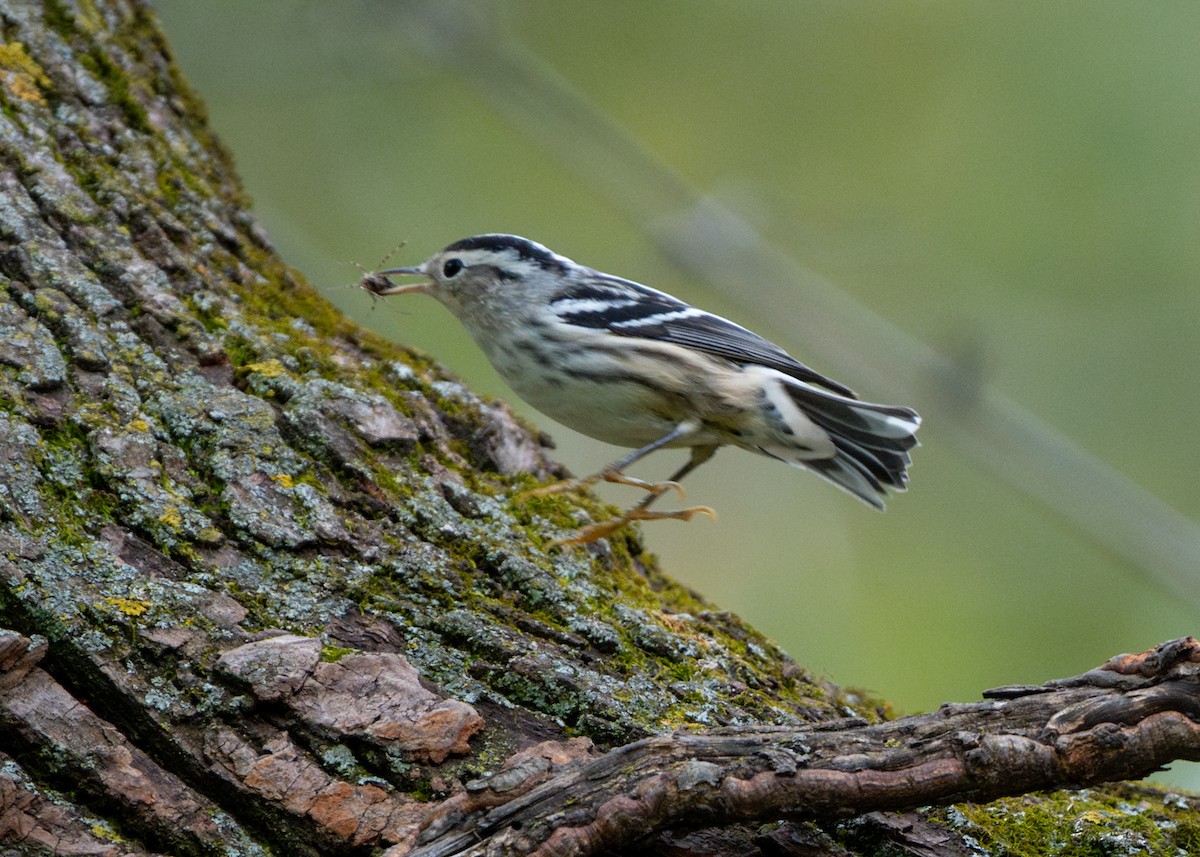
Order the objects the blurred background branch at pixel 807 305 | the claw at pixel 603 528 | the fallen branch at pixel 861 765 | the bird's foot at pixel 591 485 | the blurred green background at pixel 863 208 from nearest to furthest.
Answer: the fallen branch at pixel 861 765, the claw at pixel 603 528, the bird's foot at pixel 591 485, the blurred background branch at pixel 807 305, the blurred green background at pixel 863 208

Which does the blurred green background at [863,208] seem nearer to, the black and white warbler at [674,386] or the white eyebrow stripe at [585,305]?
the white eyebrow stripe at [585,305]

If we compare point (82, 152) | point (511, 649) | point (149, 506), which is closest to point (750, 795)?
point (511, 649)

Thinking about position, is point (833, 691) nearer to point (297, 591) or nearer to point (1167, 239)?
point (297, 591)

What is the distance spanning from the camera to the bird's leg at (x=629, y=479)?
3.35m

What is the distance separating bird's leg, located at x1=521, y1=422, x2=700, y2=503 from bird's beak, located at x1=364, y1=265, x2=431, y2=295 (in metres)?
1.22

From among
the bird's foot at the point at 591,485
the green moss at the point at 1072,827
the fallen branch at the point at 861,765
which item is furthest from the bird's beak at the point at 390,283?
the green moss at the point at 1072,827

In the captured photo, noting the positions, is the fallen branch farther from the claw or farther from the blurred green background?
the blurred green background

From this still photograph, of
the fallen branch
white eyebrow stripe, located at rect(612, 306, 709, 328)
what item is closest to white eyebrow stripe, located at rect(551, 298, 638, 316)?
white eyebrow stripe, located at rect(612, 306, 709, 328)

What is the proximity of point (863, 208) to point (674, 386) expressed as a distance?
5.01m

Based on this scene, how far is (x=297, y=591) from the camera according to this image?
8.43 ft

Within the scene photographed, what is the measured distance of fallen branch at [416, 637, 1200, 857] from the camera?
6.55ft

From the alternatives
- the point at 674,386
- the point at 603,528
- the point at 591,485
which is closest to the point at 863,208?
the point at 674,386

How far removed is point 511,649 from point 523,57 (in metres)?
3.65

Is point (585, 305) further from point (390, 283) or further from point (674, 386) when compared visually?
point (390, 283)
